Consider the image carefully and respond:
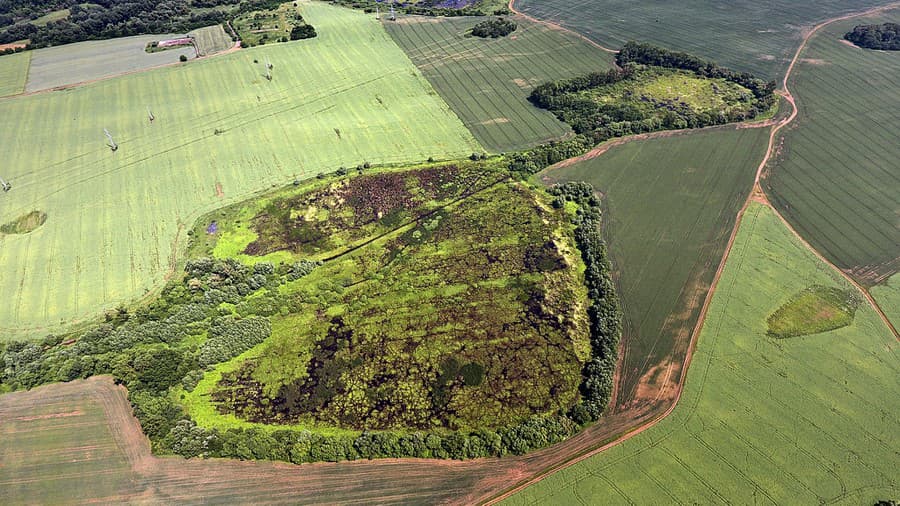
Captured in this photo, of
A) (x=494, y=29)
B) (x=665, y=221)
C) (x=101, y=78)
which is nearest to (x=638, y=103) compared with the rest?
A: (x=665, y=221)

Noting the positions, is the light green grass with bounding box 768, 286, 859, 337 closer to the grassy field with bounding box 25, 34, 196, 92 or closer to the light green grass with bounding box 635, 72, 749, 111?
the light green grass with bounding box 635, 72, 749, 111

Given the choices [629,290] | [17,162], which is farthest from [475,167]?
[17,162]

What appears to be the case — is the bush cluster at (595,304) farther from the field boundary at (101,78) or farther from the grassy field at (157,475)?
the field boundary at (101,78)

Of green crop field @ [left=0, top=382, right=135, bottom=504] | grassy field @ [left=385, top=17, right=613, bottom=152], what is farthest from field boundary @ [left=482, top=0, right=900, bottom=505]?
green crop field @ [left=0, top=382, right=135, bottom=504]

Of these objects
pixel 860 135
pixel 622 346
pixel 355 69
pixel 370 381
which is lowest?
pixel 370 381

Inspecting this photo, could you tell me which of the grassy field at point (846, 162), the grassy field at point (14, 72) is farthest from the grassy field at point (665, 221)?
the grassy field at point (14, 72)

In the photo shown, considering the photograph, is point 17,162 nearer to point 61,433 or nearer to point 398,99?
point 61,433
